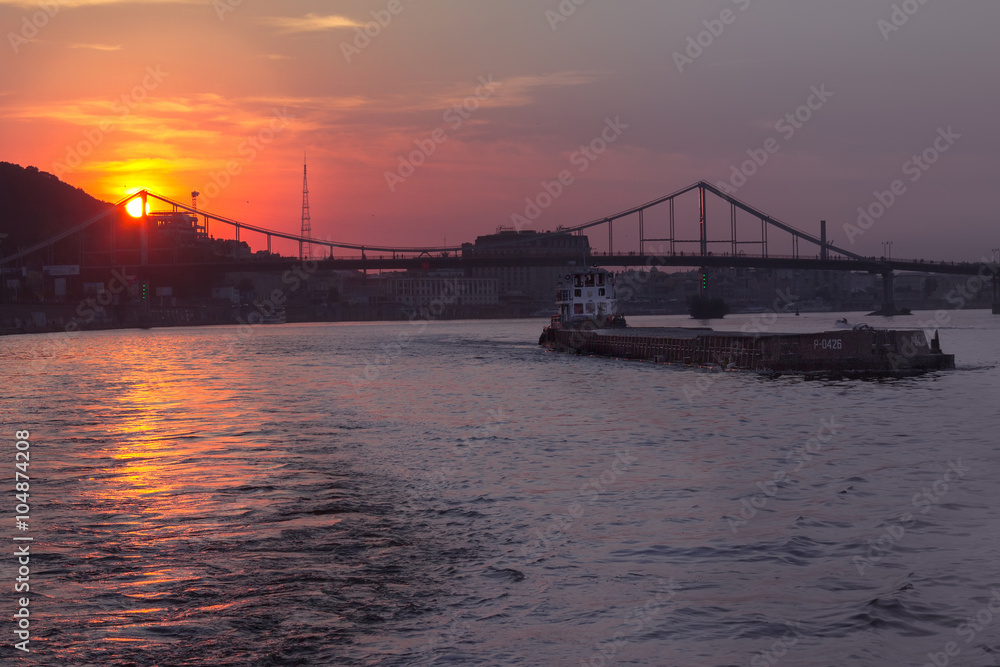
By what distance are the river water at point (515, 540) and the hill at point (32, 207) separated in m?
170

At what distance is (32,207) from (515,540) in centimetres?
19948

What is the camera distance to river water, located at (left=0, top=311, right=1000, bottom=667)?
7.09 meters

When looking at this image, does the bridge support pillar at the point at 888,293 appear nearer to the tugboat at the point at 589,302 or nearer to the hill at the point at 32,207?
the tugboat at the point at 589,302

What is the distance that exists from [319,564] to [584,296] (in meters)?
68.4

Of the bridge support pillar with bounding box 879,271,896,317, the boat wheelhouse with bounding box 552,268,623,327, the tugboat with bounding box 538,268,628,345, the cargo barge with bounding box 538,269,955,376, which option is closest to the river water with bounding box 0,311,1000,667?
the cargo barge with bounding box 538,269,955,376

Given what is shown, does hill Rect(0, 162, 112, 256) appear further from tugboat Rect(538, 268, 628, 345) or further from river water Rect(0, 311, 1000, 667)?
river water Rect(0, 311, 1000, 667)

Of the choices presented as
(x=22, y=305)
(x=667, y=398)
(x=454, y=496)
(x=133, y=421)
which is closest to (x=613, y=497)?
(x=454, y=496)

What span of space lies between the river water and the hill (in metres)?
170

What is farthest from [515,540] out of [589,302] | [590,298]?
[589,302]

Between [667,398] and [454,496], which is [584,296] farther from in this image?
[454,496]

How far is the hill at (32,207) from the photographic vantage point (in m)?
178

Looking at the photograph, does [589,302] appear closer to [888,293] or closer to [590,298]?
[590,298]

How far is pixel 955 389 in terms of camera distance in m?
32.5

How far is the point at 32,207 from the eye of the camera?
186 metres
